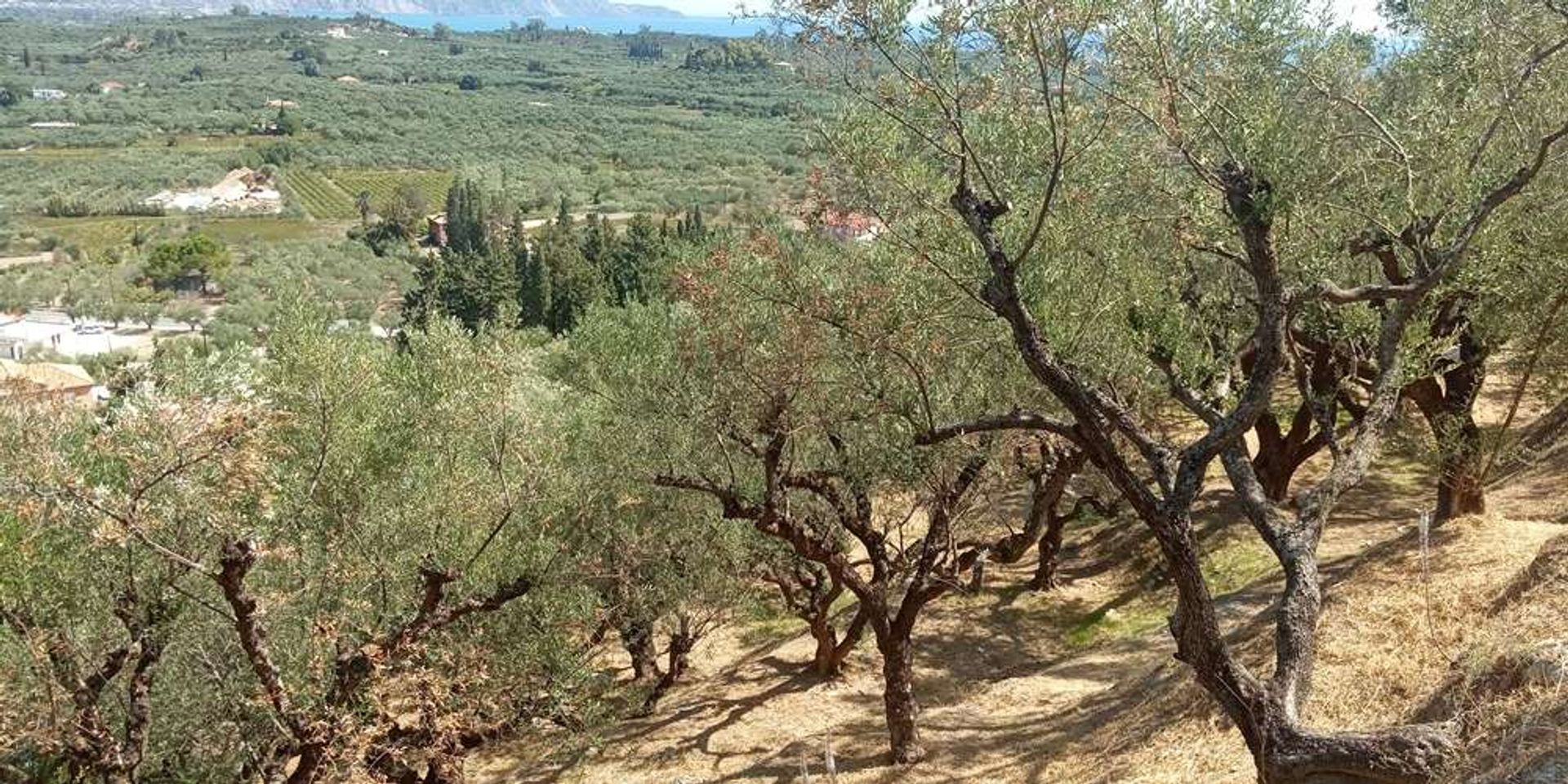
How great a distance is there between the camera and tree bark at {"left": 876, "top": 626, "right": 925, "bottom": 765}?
13828 mm

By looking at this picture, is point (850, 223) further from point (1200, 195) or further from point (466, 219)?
point (466, 219)

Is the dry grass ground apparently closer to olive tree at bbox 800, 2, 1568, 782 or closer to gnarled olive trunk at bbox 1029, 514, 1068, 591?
gnarled olive trunk at bbox 1029, 514, 1068, 591

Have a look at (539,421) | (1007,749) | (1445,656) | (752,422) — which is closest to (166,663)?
(539,421)

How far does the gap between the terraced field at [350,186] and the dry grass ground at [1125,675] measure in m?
115

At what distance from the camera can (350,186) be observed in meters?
137

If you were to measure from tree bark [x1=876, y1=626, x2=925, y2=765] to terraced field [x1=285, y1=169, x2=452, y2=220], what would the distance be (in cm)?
11963

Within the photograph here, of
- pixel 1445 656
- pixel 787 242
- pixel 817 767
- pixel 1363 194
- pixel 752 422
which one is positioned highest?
pixel 1363 194

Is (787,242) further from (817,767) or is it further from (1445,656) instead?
(1445,656)

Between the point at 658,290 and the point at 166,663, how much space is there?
10440 millimetres

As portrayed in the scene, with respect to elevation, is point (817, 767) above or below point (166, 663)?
below

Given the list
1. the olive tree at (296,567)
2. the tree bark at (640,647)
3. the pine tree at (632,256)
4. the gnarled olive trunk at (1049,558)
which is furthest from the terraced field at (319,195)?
the olive tree at (296,567)

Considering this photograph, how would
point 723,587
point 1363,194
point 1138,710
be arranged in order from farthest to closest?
point 723,587
point 1138,710
point 1363,194

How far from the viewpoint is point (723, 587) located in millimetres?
16812

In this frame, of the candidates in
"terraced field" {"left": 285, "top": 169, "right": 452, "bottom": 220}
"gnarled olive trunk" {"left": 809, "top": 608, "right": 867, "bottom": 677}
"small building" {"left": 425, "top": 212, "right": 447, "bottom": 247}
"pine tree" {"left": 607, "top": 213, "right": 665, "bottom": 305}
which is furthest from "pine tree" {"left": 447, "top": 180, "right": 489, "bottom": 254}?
"gnarled olive trunk" {"left": 809, "top": 608, "right": 867, "bottom": 677}
